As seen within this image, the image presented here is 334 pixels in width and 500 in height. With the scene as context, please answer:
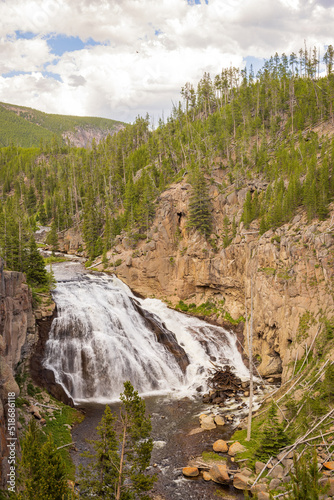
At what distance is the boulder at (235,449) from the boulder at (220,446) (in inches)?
17.0

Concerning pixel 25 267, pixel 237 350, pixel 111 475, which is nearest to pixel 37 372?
pixel 25 267

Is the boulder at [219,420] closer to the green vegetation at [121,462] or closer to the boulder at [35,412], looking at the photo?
the green vegetation at [121,462]

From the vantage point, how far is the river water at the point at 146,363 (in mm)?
27562

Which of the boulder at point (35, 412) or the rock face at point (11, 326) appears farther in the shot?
the boulder at point (35, 412)

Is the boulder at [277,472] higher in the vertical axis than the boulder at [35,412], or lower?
lower

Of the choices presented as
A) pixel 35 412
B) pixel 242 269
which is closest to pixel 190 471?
pixel 35 412

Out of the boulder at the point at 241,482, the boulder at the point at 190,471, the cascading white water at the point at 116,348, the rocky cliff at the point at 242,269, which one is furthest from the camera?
the rocky cliff at the point at 242,269

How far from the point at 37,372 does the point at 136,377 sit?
10.6 m

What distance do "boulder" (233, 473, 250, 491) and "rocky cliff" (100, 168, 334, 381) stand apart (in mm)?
13530

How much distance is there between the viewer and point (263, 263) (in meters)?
48.5

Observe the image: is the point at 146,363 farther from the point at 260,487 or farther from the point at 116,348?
the point at 260,487

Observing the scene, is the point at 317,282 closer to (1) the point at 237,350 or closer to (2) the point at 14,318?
(1) the point at 237,350

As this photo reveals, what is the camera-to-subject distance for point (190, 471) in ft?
80.6

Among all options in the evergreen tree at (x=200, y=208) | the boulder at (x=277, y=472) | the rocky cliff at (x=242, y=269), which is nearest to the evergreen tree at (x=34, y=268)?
the rocky cliff at (x=242, y=269)
